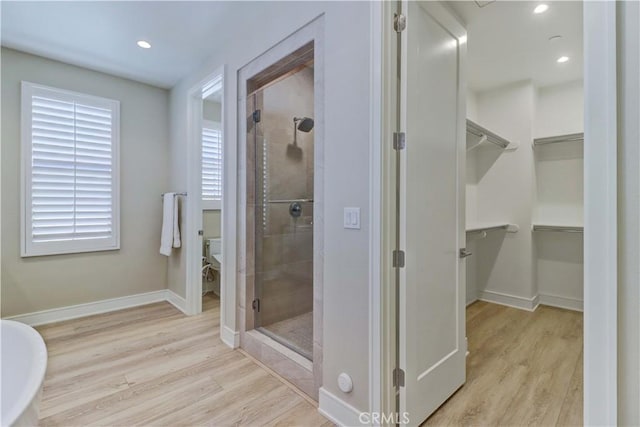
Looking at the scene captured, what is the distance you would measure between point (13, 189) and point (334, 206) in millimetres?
3199

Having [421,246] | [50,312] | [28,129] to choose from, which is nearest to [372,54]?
[421,246]

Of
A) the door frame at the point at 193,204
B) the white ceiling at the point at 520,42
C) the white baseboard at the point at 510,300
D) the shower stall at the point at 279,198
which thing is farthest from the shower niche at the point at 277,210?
the white baseboard at the point at 510,300

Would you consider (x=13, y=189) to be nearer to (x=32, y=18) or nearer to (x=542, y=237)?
(x=32, y=18)

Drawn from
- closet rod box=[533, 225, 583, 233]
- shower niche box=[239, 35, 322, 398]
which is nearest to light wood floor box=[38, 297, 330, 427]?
shower niche box=[239, 35, 322, 398]

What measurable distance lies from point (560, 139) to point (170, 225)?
4520 mm

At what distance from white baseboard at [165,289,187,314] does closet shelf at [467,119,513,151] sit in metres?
3.54

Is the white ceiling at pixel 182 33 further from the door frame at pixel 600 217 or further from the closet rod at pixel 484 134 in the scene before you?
the door frame at pixel 600 217

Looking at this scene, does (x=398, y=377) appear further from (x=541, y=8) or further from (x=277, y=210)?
(x=541, y=8)

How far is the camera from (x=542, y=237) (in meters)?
3.59

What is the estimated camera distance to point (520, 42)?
101 inches

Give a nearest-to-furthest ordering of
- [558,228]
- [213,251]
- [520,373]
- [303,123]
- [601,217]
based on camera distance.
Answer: [601,217], [520,373], [303,123], [558,228], [213,251]

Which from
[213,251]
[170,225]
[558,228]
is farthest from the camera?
[213,251]

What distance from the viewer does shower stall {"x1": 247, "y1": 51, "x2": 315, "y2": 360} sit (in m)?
2.33

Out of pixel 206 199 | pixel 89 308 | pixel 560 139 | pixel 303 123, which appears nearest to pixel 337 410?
pixel 303 123
